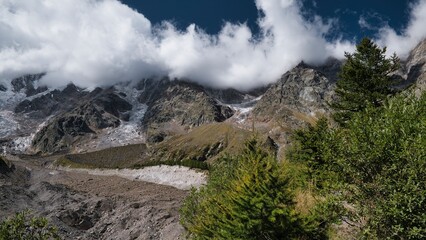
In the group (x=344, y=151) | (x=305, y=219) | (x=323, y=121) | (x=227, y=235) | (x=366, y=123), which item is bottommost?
(x=227, y=235)

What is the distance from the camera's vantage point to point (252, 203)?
75.2ft

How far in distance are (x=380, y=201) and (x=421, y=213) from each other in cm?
194

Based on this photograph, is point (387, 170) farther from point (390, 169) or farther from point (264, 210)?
point (264, 210)

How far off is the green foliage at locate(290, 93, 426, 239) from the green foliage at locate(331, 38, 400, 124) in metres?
27.1

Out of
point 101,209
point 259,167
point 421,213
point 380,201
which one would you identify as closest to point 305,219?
point 259,167

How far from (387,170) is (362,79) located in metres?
35.1

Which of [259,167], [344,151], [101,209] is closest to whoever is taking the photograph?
[344,151]

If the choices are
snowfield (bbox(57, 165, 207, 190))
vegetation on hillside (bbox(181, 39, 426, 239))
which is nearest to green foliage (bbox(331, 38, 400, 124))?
vegetation on hillside (bbox(181, 39, 426, 239))

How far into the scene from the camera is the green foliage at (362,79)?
5006cm

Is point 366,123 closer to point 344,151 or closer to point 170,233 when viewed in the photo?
point 344,151

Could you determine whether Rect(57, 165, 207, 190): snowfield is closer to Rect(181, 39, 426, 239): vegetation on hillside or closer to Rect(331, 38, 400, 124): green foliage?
Rect(331, 38, 400, 124): green foliage

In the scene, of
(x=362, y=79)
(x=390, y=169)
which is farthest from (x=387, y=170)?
(x=362, y=79)

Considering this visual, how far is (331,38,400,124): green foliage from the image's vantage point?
50062 mm

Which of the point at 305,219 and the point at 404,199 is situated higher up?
the point at 404,199
